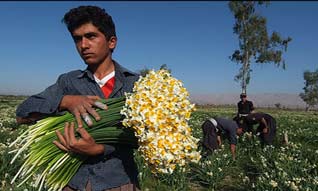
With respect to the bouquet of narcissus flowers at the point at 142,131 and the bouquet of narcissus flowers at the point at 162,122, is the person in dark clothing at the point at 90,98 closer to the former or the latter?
the bouquet of narcissus flowers at the point at 142,131

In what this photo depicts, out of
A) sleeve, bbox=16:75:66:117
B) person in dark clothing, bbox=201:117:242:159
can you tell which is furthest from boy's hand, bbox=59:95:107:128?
person in dark clothing, bbox=201:117:242:159

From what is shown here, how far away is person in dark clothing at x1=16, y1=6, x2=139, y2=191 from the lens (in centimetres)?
218

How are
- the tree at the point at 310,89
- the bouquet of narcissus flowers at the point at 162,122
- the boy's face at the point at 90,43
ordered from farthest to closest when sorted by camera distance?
the tree at the point at 310,89, the boy's face at the point at 90,43, the bouquet of narcissus flowers at the point at 162,122

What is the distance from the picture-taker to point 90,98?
2195 mm

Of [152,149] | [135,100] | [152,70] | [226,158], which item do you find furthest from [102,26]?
[226,158]

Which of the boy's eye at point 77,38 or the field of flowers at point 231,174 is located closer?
the boy's eye at point 77,38

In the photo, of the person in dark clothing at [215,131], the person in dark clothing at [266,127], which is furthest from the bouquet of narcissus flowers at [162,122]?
the person in dark clothing at [266,127]

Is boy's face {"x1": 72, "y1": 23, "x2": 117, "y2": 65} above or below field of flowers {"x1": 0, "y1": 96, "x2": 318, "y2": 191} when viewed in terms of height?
above

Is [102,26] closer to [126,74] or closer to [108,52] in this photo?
[108,52]

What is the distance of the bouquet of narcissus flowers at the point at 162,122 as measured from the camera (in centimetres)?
190

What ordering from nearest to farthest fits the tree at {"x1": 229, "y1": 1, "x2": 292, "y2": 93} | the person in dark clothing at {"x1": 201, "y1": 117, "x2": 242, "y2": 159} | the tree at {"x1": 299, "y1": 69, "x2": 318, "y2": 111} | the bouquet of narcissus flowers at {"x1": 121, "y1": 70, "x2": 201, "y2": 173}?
the bouquet of narcissus flowers at {"x1": 121, "y1": 70, "x2": 201, "y2": 173} → the person in dark clothing at {"x1": 201, "y1": 117, "x2": 242, "y2": 159} → the tree at {"x1": 229, "y1": 1, "x2": 292, "y2": 93} → the tree at {"x1": 299, "y1": 69, "x2": 318, "y2": 111}

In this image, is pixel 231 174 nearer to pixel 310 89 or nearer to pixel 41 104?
pixel 41 104

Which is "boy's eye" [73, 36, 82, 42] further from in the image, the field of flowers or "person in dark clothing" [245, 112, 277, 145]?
"person in dark clothing" [245, 112, 277, 145]

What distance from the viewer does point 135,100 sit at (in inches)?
78.3
